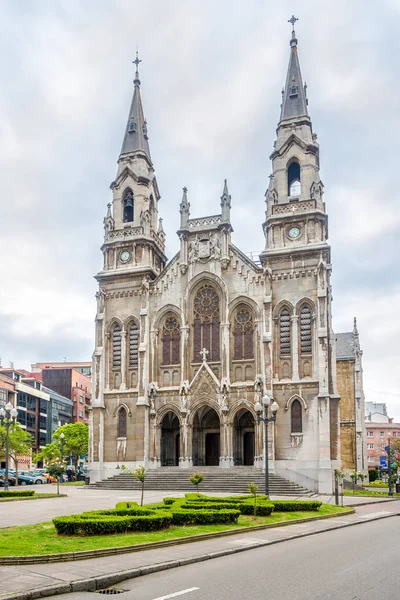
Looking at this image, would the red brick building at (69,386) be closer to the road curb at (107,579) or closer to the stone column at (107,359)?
the stone column at (107,359)

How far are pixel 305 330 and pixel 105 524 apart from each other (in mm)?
31101

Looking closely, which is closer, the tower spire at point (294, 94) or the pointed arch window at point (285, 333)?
the pointed arch window at point (285, 333)

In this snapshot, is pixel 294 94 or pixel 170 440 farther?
pixel 294 94

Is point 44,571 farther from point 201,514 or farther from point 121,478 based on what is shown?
point 121,478

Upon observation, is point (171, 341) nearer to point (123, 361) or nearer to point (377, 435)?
point (123, 361)

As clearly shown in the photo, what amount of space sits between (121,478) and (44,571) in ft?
113

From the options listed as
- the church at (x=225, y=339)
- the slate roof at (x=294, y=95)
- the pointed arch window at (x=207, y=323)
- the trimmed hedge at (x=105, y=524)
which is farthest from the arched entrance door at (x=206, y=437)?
the trimmed hedge at (x=105, y=524)

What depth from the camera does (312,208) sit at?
48.3 meters

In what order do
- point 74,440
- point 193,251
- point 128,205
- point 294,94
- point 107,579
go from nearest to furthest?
point 107,579, point 193,251, point 294,94, point 128,205, point 74,440

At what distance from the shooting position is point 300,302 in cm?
4662

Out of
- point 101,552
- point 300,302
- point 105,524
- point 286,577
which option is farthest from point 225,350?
point 286,577

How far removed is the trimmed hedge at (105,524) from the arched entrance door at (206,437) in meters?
29.6

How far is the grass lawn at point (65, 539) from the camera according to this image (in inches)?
564

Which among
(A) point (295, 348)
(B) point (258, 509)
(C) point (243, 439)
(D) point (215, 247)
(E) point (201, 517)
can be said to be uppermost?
(D) point (215, 247)
